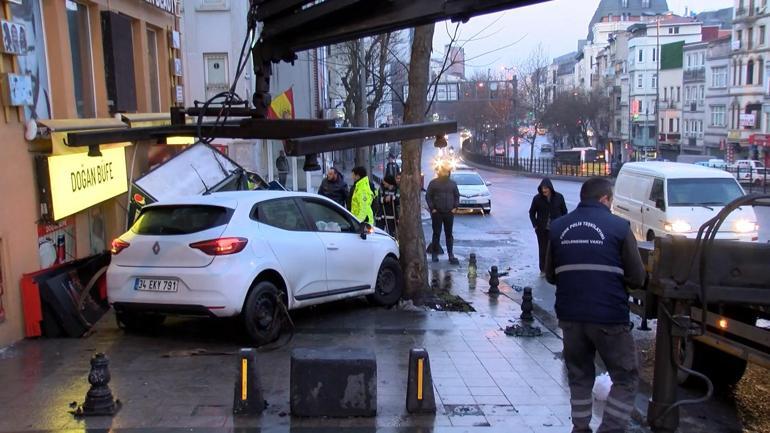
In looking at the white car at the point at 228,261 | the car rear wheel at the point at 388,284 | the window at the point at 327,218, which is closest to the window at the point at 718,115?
the car rear wheel at the point at 388,284

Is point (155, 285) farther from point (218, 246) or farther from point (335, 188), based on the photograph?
point (335, 188)

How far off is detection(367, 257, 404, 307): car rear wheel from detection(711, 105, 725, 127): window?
60891 millimetres

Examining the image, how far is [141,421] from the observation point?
17.2 feet

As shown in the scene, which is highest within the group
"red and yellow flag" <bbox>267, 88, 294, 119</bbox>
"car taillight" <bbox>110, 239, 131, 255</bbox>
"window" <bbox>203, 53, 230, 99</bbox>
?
"window" <bbox>203, 53, 230, 99</bbox>

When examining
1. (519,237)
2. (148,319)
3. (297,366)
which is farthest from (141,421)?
(519,237)

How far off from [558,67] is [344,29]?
5881 inches

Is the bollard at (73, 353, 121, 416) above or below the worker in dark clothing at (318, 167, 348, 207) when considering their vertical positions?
below

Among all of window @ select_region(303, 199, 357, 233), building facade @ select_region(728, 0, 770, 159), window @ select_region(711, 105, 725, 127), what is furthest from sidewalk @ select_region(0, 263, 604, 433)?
window @ select_region(711, 105, 725, 127)

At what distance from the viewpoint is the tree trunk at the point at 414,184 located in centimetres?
1014

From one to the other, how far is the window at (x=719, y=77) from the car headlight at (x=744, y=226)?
5389 cm

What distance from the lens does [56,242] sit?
862 cm

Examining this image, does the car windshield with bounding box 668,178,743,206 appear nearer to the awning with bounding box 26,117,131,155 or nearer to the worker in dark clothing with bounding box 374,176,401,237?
the worker in dark clothing with bounding box 374,176,401,237

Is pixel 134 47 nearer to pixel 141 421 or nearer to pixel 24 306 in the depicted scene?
pixel 24 306

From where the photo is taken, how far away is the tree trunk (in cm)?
1014
